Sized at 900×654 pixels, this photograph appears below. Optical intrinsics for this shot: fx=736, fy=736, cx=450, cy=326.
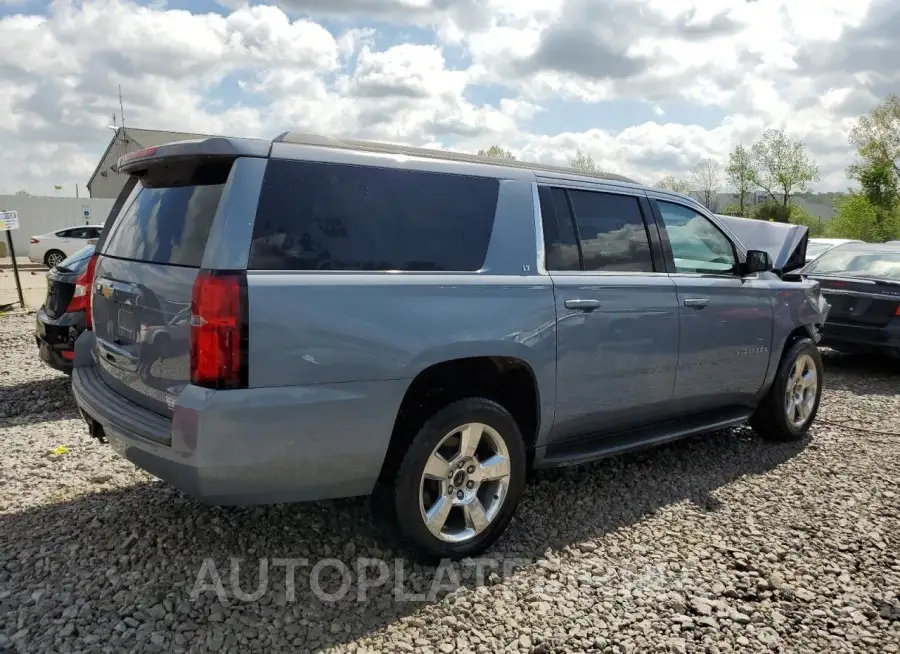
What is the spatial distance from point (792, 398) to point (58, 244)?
24.7 m

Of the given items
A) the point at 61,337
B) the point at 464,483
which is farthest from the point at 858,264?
the point at 61,337

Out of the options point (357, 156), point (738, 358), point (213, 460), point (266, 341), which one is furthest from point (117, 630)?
point (738, 358)

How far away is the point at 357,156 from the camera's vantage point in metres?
3.17

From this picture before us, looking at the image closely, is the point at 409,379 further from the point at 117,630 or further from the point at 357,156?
the point at 117,630

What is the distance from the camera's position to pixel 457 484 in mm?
3410

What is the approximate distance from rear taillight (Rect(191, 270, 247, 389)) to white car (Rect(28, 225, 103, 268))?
24.0m

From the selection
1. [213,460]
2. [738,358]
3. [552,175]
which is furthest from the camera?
[738,358]

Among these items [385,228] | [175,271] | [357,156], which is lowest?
[175,271]

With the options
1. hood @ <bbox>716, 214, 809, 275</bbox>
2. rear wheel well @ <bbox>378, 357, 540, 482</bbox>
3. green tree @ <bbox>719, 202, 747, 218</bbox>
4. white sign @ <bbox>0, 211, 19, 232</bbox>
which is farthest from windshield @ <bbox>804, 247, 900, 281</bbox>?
green tree @ <bbox>719, 202, 747, 218</bbox>

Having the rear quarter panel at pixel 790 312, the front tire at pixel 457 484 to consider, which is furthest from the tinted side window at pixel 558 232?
the rear quarter panel at pixel 790 312

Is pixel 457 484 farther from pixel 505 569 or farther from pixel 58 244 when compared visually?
pixel 58 244

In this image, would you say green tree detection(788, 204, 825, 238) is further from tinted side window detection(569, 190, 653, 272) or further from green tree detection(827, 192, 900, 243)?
tinted side window detection(569, 190, 653, 272)

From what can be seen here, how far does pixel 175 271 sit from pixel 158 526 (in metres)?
1.47

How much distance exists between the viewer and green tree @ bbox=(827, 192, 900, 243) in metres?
44.9
